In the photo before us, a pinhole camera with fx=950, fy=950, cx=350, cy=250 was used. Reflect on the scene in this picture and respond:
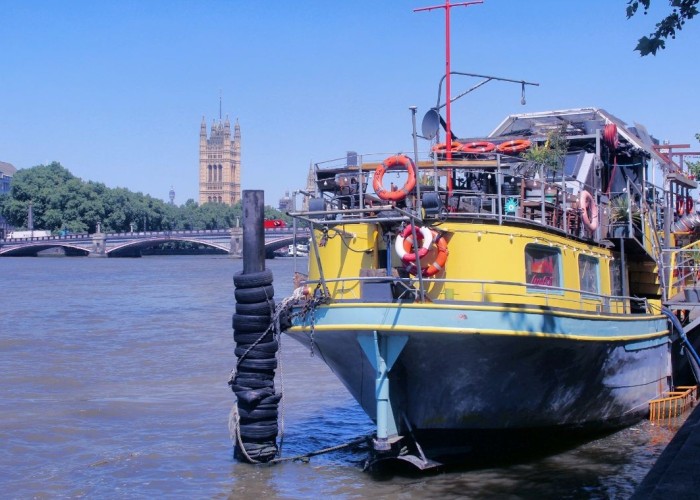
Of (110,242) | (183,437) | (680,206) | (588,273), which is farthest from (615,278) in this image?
(110,242)

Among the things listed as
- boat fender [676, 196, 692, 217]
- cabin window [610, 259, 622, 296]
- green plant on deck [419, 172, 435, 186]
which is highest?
green plant on deck [419, 172, 435, 186]

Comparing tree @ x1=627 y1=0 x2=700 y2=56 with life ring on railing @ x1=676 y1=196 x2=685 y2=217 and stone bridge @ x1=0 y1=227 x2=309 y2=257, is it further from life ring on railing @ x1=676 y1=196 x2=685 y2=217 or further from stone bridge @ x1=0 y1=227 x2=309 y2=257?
stone bridge @ x1=0 y1=227 x2=309 y2=257

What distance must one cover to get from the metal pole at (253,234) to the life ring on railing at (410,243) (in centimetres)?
216

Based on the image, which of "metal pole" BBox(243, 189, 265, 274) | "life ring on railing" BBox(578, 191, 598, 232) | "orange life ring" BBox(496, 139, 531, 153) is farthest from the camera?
"orange life ring" BBox(496, 139, 531, 153)

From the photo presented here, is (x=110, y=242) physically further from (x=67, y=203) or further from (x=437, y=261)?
(x=437, y=261)

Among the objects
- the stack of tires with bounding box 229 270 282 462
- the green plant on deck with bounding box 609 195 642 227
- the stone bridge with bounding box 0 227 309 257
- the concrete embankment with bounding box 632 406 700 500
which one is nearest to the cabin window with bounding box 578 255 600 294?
the green plant on deck with bounding box 609 195 642 227

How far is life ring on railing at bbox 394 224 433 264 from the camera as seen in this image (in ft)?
40.2

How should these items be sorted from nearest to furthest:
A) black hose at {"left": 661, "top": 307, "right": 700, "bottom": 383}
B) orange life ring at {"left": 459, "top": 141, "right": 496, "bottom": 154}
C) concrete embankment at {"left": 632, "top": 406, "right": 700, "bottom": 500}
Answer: concrete embankment at {"left": 632, "top": 406, "right": 700, "bottom": 500}, orange life ring at {"left": 459, "top": 141, "right": 496, "bottom": 154}, black hose at {"left": 661, "top": 307, "right": 700, "bottom": 383}

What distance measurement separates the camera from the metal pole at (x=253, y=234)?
13492 millimetres

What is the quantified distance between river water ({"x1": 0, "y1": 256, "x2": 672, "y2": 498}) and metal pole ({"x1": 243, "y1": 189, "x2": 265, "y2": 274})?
3026 mm

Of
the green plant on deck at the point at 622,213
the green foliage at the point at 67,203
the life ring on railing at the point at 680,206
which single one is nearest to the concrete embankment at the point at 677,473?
the green plant on deck at the point at 622,213

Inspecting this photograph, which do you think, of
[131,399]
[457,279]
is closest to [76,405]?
[131,399]

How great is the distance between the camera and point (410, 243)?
40.7ft

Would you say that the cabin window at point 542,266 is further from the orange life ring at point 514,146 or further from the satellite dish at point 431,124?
the satellite dish at point 431,124
